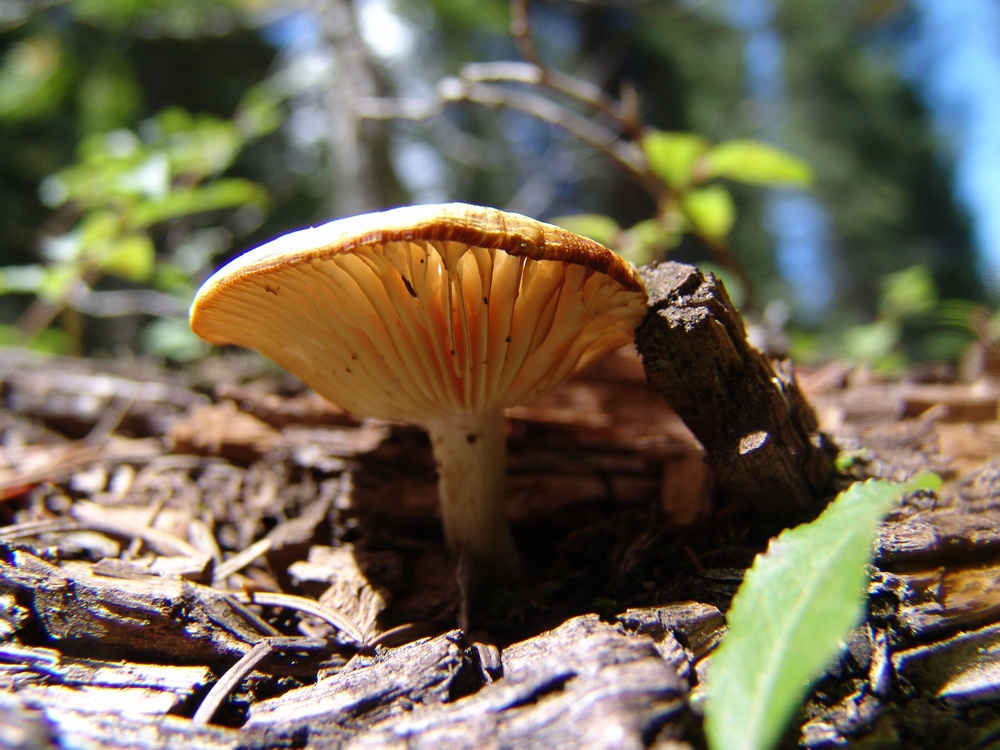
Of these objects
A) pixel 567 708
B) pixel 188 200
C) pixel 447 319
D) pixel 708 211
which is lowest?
pixel 567 708

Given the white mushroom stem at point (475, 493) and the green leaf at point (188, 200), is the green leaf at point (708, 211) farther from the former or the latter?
the green leaf at point (188, 200)

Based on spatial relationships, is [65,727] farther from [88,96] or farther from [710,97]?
[710,97]

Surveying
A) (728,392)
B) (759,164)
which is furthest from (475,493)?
(759,164)

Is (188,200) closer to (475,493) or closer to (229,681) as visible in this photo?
(475,493)

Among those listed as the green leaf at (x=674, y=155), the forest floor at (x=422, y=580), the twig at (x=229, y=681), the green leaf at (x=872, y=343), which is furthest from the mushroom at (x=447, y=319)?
the green leaf at (x=872, y=343)

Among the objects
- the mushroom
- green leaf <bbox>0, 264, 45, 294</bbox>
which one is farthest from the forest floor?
green leaf <bbox>0, 264, 45, 294</bbox>

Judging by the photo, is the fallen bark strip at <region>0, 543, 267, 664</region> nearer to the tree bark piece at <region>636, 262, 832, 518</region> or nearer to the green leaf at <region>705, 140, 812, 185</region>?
the tree bark piece at <region>636, 262, 832, 518</region>

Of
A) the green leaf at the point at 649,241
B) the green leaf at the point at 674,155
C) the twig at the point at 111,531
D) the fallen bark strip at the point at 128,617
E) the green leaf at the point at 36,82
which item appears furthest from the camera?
the green leaf at the point at 36,82
